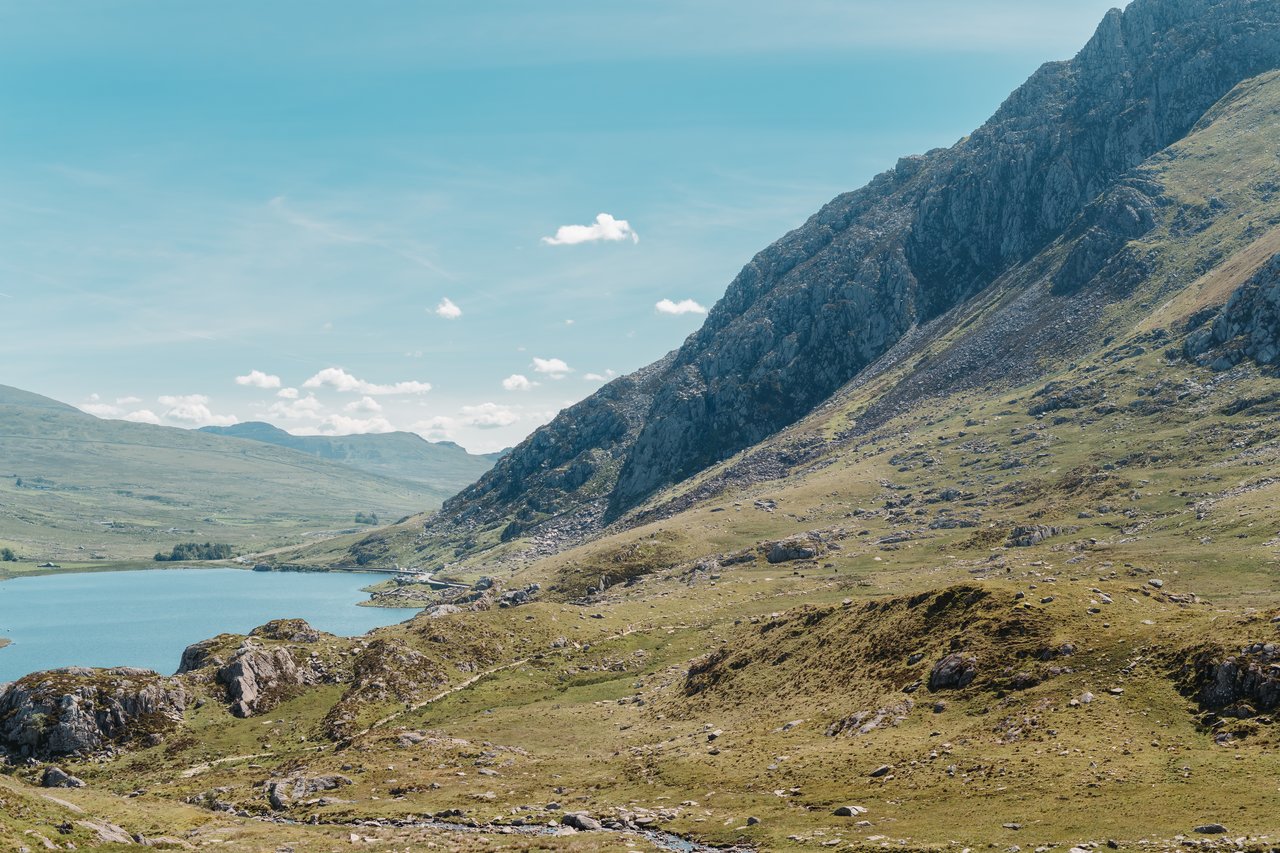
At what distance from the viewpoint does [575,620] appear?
495 ft

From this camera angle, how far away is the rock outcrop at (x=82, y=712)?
318ft

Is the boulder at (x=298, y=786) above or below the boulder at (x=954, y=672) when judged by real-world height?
below

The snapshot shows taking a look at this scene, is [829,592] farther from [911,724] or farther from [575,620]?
[911,724]

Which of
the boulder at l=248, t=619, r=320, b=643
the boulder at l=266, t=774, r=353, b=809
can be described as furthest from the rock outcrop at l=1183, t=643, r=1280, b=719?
the boulder at l=248, t=619, r=320, b=643

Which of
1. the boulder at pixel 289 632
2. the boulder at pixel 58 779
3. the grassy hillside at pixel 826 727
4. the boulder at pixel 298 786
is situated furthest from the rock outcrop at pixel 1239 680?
the boulder at pixel 289 632

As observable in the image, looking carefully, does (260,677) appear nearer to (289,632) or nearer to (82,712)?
(289,632)

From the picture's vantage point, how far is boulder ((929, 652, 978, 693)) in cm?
7306

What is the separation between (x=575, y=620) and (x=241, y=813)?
81.5m

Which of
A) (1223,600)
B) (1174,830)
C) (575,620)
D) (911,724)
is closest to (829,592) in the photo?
(575,620)

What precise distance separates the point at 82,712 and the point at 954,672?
3678 inches

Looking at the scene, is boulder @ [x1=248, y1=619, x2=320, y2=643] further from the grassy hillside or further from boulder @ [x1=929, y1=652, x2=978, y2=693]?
boulder @ [x1=929, y1=652, x2=978, y2=693]

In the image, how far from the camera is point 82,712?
325 feet

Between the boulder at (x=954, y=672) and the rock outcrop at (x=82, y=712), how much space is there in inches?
3303

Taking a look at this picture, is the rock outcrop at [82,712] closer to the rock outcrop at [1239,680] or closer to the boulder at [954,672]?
the boulder at [954,672]
